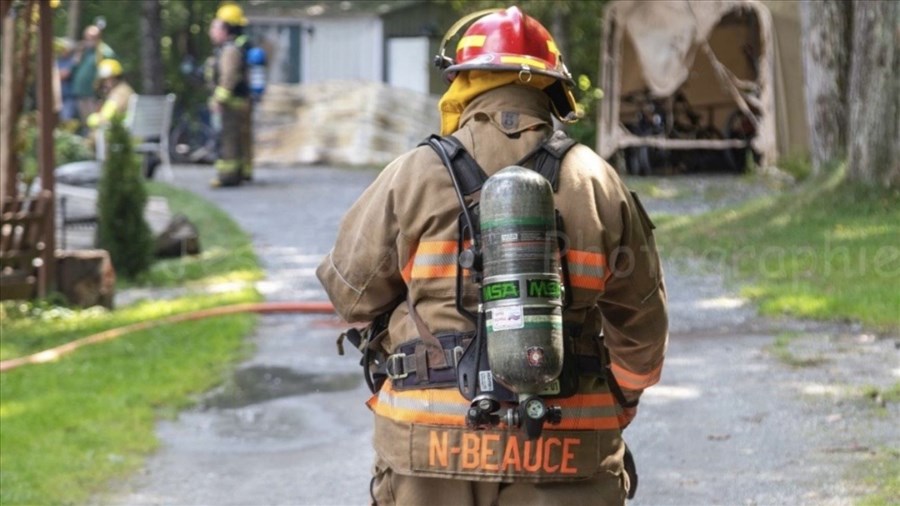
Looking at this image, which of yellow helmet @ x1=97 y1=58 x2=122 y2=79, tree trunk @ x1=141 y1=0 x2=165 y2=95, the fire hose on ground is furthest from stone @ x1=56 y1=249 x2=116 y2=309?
tree trunk @ x1=141 y1=0 x2=165 y2=95

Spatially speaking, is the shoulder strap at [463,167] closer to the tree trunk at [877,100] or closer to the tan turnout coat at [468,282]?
the tan turnout coat at [468,282]

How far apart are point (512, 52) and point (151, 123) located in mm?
16857

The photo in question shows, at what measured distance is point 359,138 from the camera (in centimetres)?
2347

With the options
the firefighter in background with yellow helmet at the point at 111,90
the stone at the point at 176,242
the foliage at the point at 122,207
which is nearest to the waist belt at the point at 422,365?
the foliage at the point at 122,207

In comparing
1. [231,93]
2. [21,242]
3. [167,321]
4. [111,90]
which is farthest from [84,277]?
[111,90]

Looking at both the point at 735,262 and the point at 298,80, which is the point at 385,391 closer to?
the point at 735,262

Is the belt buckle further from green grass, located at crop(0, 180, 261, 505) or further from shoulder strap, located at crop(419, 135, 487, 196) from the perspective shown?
green grass, located at crop(0, 180, 261, 505)

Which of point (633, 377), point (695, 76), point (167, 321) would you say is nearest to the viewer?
point (633, 377)

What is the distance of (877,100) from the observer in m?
12.3

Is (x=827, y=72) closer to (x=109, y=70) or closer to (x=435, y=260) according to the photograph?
(x=109, y=70)

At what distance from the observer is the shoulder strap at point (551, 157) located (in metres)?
3.24

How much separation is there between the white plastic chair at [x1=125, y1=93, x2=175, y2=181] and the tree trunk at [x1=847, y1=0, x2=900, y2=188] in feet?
32.4

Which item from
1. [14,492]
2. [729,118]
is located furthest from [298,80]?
[14,492]

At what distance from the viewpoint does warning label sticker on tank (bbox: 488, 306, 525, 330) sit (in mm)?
3023
